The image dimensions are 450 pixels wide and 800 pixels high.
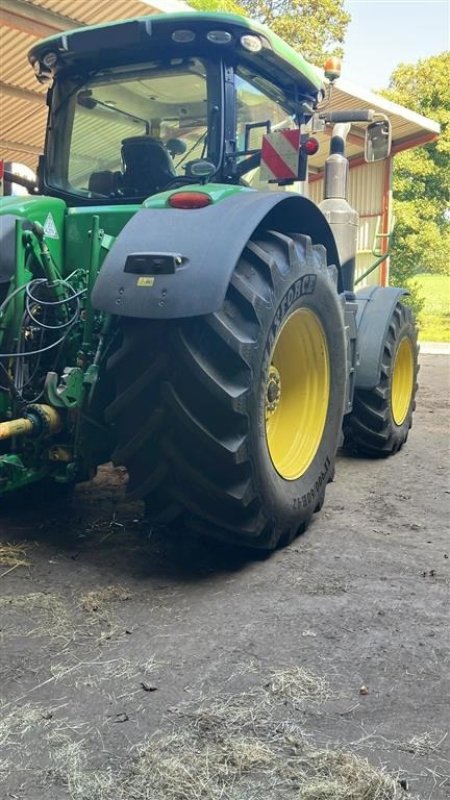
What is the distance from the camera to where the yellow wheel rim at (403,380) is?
5352mm

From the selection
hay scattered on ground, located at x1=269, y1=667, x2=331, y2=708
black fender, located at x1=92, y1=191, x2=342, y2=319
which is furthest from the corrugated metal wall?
hay scattered on ground, located at x1=269, y1=667, x2=331, y2=708

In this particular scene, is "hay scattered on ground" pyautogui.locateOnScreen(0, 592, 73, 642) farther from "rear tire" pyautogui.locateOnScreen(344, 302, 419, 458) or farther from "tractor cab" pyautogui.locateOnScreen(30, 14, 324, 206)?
"rear tire" pyautogui.locateOnScreen(344, 302, 419, 458)

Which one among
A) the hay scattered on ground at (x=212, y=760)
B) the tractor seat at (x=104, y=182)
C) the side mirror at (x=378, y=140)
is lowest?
the hay scattered on ground at (x=212, y=760)

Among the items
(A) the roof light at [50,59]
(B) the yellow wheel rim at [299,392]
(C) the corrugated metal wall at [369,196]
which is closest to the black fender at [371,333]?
(B) the yellow wheel rim at [299,392]

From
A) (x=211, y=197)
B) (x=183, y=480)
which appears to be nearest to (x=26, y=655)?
(x=183, y=480)

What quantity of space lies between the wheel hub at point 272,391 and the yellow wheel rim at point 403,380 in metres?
2.20

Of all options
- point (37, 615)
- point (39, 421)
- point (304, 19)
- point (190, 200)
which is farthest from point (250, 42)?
point (304, 19)

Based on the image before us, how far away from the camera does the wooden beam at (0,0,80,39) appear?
301 inches

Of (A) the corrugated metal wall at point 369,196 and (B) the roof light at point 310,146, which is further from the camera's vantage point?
(A) the corrugated metal wall at point 369,196

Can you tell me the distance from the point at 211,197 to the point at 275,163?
743mm

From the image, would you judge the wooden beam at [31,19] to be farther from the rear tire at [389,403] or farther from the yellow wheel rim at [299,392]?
the yellow wheel rim at [299,392]

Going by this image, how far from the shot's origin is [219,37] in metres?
3.20

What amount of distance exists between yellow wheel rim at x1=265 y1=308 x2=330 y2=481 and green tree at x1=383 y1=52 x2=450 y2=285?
694 inches

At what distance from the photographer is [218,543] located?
308cm
